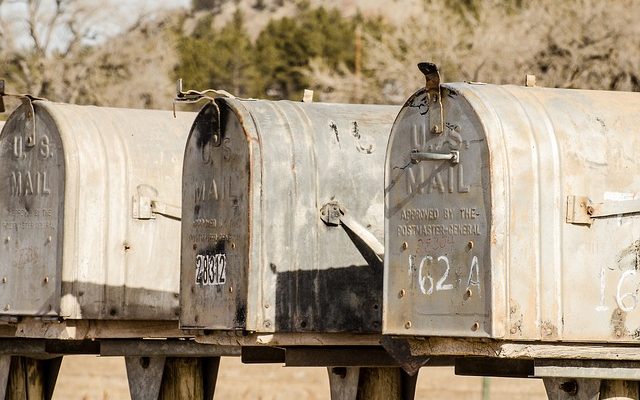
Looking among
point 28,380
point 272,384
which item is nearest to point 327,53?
point 272,384

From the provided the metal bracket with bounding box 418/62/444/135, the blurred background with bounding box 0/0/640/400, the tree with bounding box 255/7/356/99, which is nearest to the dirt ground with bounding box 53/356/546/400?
the blurred background with bounding box 0/0/640/400

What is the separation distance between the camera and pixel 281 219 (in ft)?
23.7

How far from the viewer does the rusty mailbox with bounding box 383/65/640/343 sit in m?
5.82

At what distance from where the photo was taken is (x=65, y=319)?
8586 millimetres

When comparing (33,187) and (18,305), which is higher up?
(33,187)

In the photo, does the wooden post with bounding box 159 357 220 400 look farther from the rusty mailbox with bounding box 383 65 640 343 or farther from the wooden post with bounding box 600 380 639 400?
the wooden post with bounding box 600 380 639 400

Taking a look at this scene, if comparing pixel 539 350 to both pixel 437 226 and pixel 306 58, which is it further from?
pixel 306 58

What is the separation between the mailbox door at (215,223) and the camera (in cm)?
718

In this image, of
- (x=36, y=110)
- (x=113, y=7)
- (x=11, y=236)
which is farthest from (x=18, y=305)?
→ (x=113, y=7)

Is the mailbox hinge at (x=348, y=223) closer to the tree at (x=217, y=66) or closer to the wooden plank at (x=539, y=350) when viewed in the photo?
the wooden plank at (x=539, y=350)

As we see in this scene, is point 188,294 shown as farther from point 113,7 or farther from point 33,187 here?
point 113,7

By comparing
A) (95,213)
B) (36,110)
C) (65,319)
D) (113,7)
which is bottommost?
(65,319)

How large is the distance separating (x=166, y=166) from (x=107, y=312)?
2.93 ft

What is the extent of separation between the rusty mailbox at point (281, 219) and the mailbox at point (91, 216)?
1.10 metres
